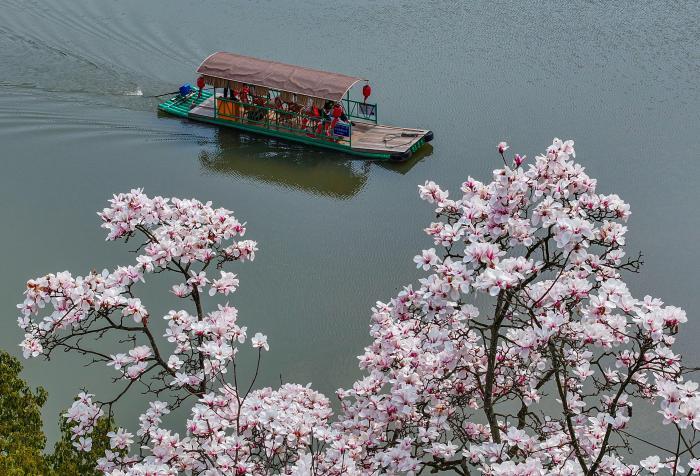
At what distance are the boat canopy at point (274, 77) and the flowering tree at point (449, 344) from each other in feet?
27.6

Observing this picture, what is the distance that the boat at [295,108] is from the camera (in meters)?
13.8

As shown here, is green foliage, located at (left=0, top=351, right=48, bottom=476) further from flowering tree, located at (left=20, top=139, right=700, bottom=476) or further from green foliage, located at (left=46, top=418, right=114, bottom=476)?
flowering tree, located at (left=20, top=139, right=700, bottom=476)

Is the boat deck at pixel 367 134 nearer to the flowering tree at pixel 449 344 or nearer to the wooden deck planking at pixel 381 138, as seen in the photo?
the wooden deck planking at pixel 381 138

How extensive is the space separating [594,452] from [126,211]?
3.33 m

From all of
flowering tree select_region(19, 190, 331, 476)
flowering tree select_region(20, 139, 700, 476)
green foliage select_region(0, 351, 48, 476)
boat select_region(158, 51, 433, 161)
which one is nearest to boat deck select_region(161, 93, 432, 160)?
boat select_region(158, 51, 433, 161)

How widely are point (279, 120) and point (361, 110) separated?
148 cm

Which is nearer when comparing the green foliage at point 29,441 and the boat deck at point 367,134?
the green foliage at point 29,441

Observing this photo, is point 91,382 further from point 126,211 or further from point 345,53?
point 345,53

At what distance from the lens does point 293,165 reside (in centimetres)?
1373

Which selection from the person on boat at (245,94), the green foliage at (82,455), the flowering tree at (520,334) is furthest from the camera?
the person on boat at (245,94)

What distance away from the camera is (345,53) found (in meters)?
16.8

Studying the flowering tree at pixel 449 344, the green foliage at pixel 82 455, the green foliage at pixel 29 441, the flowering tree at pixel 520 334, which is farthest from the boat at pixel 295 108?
the green foliage at pixel 82 455

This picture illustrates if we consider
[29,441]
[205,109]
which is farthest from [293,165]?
[29,441]

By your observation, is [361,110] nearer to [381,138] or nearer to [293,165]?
[381,138]
